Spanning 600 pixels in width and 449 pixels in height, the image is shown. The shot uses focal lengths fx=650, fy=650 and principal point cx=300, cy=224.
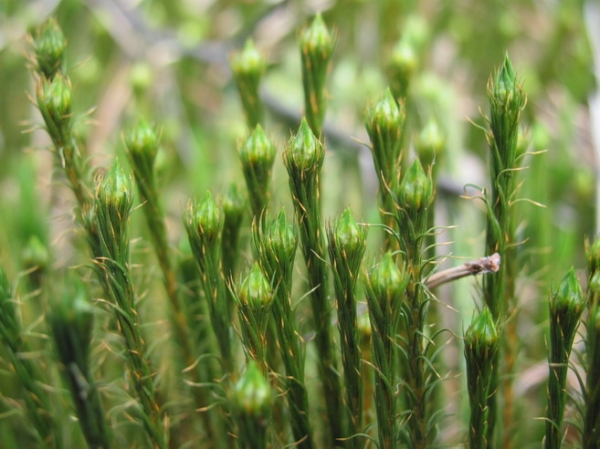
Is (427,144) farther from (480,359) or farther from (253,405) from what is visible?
(253,405)

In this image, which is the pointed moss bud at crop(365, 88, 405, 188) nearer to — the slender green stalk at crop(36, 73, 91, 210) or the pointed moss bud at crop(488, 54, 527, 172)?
the pointed moss bud at crop(488, 54, 527, 172)

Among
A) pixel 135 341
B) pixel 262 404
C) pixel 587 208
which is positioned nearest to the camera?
pixel 262 404

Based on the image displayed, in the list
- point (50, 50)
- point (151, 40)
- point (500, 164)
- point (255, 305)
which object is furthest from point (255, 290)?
point (151, 40)

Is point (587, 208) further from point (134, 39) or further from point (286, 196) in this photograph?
point (134, 39)

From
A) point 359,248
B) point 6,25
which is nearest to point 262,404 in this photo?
point 359,248

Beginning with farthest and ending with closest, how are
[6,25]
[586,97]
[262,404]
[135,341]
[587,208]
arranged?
[6,25]
[586,97]
[587,208]
[135,341]
[262,404]

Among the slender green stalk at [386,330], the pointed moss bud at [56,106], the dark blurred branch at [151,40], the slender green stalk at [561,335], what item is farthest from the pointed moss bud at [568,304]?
the dark blurred branch at [151,40]

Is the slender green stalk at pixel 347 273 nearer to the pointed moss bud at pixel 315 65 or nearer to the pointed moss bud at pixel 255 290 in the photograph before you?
the pointed moss bud at pixel 255 290
